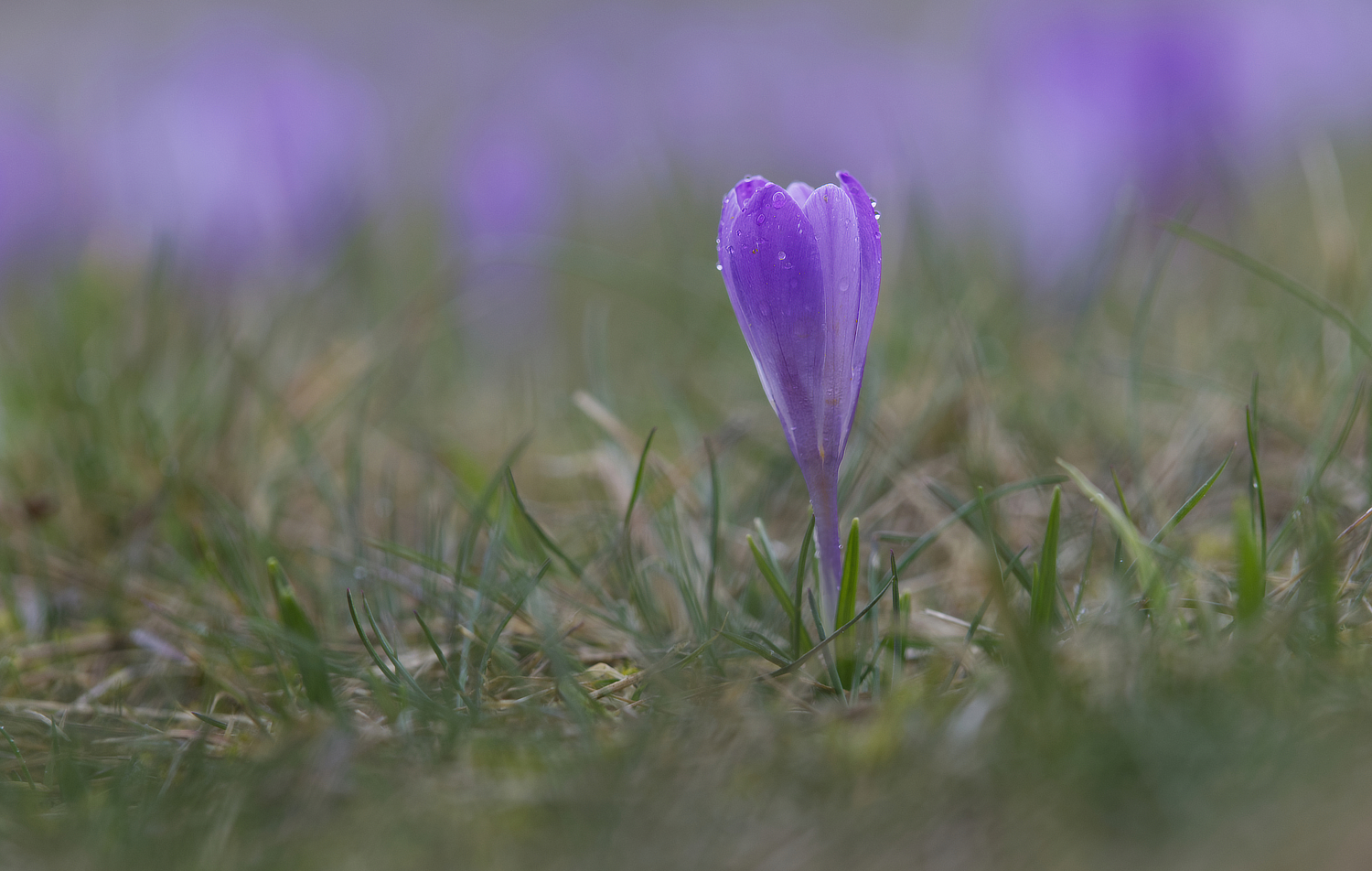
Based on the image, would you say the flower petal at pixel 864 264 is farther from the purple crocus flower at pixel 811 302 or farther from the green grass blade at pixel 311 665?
the green grass blade at pixel 311 665

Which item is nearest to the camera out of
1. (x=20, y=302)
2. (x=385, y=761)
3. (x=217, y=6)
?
(x=385, y=761)

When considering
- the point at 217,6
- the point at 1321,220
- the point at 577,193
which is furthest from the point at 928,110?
the point at 217,6

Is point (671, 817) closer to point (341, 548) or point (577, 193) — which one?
point (341, 548)

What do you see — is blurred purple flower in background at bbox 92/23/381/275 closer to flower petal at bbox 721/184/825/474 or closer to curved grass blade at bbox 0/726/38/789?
curved grass blade at bbox 0/726/38/789

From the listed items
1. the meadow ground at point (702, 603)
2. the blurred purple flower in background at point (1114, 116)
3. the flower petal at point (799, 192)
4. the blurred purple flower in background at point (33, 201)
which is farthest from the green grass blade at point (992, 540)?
the blurred purple flower in background at point (33, 201)

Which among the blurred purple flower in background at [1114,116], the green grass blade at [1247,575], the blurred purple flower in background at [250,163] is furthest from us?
the blurred purple flower in background at [250,163]

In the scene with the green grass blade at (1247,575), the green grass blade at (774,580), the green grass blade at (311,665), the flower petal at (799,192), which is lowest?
the green grass blade at (311,665)
